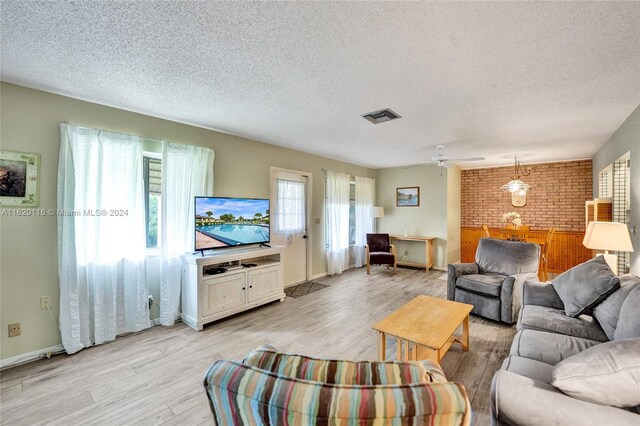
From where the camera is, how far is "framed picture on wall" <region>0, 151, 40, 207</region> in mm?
2295

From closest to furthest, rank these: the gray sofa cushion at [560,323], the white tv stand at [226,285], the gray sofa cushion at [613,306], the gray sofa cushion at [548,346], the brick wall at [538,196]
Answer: the gray sofa cushion at [548,346] → the gray sofa cushion at [613,306] → the gray sofa cushion at [560,323] → the white tv stand at [226,285] → the brick wall at [538,196]

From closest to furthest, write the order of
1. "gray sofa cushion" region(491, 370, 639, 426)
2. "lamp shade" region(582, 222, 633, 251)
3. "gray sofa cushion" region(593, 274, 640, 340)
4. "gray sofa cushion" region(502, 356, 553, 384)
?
1. "gray sofa cushion" region(491, 370, 639, 426)
2. "gray sofa cushion" region(502, 356, 553, 384)
3. "gray sofa cushion" region(593, 274, 640, 340)
4. "lamp shade" region(582, 222, 633, 251)

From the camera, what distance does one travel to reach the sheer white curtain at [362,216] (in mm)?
6301

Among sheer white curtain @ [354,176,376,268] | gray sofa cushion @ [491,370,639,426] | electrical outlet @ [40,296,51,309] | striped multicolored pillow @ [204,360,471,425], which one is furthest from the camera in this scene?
sheer white curtain @ [354,176,376,268]

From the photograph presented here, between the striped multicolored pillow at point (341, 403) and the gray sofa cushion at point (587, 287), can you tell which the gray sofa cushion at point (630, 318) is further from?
the striped multicolored pillow at point (341, 403)

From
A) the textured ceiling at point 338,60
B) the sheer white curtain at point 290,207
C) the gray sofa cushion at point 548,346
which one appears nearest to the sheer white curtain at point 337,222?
the sheer white curtain at point 290,207

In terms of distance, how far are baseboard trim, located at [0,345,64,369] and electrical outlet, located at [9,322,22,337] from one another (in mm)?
193

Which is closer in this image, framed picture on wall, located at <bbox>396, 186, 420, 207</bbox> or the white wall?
the white wall

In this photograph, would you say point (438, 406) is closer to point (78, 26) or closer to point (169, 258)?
point (78, 26)

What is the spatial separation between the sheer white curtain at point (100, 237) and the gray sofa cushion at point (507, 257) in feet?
14.2

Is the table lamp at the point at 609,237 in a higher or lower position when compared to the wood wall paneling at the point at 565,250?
higher

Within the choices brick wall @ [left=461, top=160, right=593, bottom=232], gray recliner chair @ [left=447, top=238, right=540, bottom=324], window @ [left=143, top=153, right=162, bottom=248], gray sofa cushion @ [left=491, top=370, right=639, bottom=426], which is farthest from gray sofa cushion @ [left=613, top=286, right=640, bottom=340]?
brick wall @ [left=461, top=160, right=593, bottom=232]

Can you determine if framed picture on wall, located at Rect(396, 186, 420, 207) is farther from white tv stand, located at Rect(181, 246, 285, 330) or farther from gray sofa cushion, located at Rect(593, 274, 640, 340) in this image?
gray sofa cushion, located at Rect(593, 274, 640, 340)

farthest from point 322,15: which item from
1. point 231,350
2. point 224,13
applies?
point 231,350
